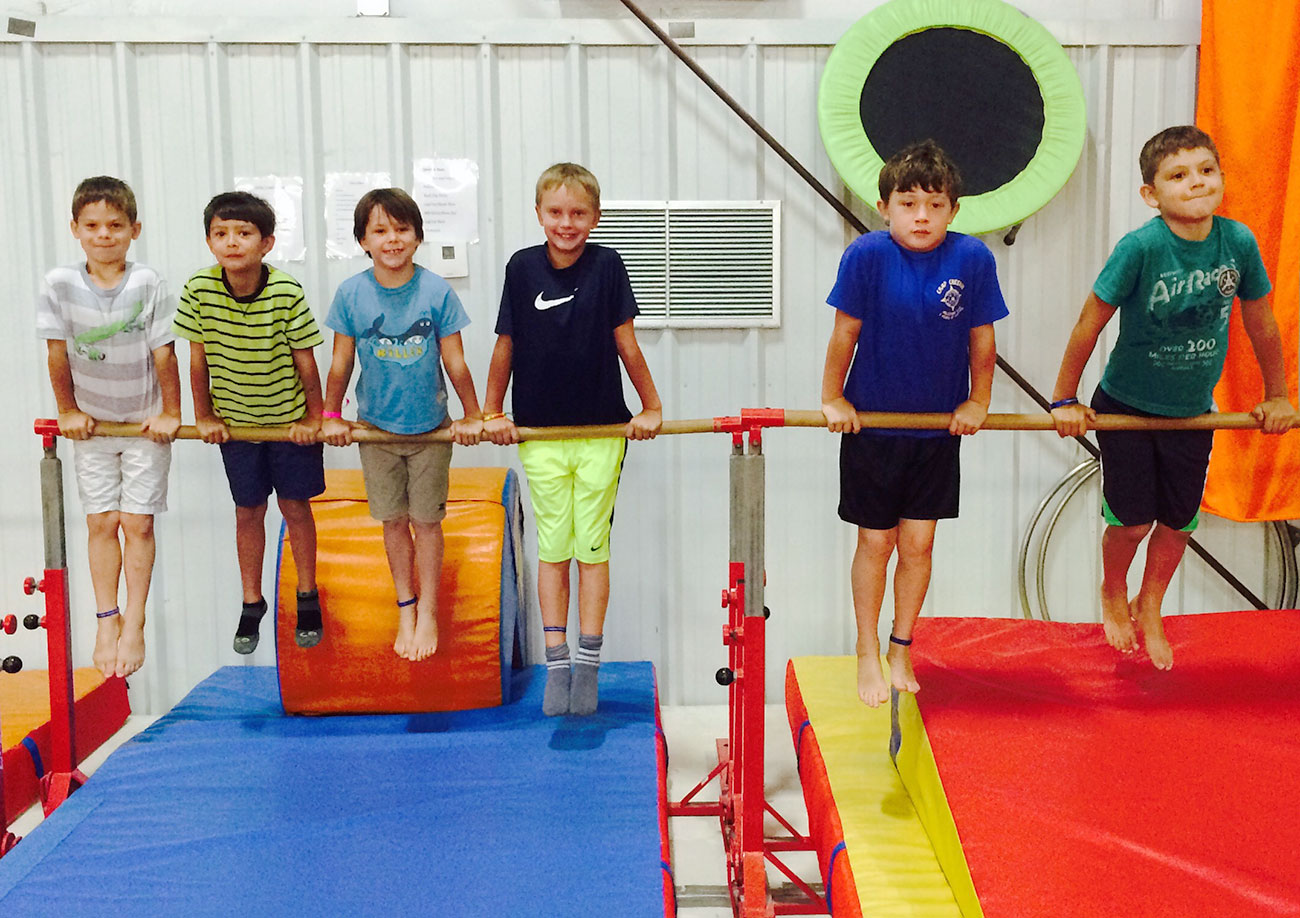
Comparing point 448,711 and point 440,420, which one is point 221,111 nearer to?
point 440,420

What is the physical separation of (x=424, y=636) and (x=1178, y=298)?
7.48 ft

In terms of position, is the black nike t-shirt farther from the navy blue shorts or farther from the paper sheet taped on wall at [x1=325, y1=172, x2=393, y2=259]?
the paper sheet taped on wall at [x1=325, y1=172, x2=393, y2=259]

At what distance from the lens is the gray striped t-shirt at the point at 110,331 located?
2.72m

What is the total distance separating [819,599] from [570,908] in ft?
6.66

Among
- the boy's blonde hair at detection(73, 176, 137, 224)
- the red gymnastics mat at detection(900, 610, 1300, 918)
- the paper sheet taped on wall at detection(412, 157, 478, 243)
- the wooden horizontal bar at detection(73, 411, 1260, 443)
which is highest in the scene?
the paper sheet taped on wall at detection(412, 157, 478, 243)

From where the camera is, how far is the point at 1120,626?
2.82m

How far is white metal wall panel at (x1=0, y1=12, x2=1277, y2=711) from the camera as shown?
11.8ft

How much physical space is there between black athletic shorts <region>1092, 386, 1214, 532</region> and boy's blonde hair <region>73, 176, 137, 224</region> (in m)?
2.76

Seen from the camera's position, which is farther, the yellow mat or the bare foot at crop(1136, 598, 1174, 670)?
the bare foot at crop(1136, 598, 1174, 670)

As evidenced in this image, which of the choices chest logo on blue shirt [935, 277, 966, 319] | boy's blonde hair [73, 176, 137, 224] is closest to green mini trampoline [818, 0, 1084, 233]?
chest logo on blue shirt [935, 277, 966, 319]

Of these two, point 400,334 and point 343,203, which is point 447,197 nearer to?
point 343,203

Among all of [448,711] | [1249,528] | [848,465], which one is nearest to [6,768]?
[448,711]

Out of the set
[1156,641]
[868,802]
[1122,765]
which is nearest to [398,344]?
[868,802]

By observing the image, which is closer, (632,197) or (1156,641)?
(1156,641)
